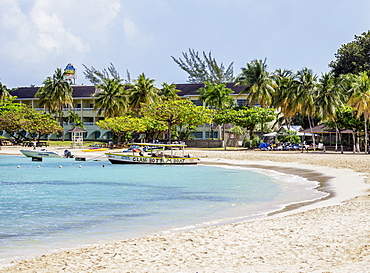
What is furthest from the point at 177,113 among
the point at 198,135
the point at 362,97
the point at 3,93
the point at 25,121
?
the point at 3,93

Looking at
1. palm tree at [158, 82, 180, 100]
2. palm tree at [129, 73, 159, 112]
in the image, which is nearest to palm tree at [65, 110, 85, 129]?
palm tree at [129, 73, 159, 112]

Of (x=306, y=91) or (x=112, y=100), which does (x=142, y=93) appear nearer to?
(x=112, y=100)

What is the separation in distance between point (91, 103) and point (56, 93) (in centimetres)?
1190

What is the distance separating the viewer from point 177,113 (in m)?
61.2

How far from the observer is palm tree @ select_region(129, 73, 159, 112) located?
7225 cm

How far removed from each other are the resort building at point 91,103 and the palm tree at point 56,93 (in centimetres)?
312

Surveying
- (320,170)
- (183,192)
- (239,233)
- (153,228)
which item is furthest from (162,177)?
(239,233)

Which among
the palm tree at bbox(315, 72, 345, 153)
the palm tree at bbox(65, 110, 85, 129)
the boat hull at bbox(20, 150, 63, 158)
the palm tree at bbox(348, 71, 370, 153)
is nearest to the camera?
the palm tree at bbox(348, 71, 370, 153)

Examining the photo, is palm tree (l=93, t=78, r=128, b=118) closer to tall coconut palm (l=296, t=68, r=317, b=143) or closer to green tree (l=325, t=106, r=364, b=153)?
tall coconut palm (l=296, t=68, r=317, b=143)

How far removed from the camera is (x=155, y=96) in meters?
73.1

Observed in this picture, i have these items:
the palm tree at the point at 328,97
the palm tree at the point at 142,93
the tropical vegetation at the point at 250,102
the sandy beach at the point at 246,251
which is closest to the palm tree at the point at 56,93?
the tropical vegetation at the point at 250,102

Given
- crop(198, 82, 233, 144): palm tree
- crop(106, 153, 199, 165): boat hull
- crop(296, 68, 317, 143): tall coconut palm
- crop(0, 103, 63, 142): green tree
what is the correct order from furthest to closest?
crop(0, 103, 63, 142): green tree
crop(198, 82, 233, 144): palm tree
crop(296, 68, 317, 143): tall coconut palm
crop(106, 153, 199, 165): boat hull

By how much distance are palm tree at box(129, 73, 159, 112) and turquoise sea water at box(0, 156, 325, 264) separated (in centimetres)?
4077

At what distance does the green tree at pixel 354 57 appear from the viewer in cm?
7569
